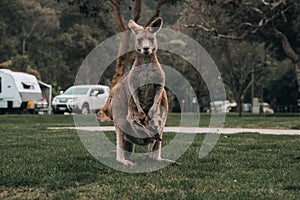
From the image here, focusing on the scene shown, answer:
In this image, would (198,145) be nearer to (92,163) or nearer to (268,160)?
(268,160)

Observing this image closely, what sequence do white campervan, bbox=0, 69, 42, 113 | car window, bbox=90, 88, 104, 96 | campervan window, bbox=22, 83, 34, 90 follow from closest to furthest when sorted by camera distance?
1. car window, bbox=90, 88, 104, 96
2. white campervan, bbox=0, 69, 42, 113
3. campervan window, bbox=22, 83, 34, 90

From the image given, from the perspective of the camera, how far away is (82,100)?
104ft

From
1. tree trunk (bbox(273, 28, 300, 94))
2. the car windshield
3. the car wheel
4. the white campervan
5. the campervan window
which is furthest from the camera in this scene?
the campervan window

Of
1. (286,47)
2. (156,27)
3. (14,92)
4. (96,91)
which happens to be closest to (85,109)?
(96,91)

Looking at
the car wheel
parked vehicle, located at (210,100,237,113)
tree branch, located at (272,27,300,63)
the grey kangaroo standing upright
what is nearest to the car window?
the car wheel

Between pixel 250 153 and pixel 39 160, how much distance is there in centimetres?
388

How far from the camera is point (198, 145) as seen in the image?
1120cm

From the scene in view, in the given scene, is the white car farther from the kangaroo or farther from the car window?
the kangaroo

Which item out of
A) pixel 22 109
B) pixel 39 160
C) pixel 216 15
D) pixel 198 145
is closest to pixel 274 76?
pixel 216 15

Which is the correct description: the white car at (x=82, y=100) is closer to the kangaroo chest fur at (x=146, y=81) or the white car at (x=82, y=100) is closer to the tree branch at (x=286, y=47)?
the tree branch at (x=286, y=47)

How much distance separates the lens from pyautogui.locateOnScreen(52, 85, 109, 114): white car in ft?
103

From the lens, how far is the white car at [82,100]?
31359mm

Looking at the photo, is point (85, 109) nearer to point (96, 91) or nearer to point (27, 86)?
point (96, 91)

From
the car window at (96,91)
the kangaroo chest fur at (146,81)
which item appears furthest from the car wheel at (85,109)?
the kangaroo chest fur at (146,81)
